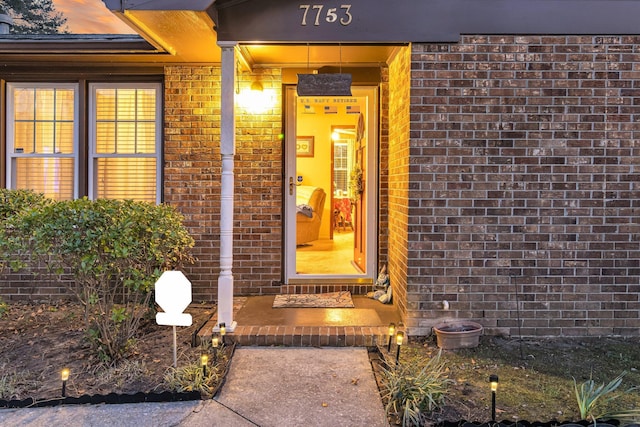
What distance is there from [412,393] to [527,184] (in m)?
2.36

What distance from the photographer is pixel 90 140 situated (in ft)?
19.1

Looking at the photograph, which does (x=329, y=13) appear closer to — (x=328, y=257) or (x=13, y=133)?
(x=328, y=257)

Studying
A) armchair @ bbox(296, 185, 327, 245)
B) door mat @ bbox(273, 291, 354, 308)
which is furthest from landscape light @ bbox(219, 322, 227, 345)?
armchair @ bbox(296, 185, 327, 245)

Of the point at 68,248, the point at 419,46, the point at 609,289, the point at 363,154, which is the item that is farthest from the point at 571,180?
the point at 68,248

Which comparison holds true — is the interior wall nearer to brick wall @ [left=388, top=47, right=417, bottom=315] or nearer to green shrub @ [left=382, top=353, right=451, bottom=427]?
brick wall @ [left=388, top=47, right=417, bottom=315]

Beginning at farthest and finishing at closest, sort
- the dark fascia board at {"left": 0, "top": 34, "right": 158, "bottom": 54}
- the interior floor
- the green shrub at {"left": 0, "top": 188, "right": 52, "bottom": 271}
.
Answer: the interior floor, the dark fascia board at {"left": 0, "top": 34, "right": 158, "bottom": 54}, the green shrub at {"left": 0, "top": 188, "right": 52, "bottom": 271}

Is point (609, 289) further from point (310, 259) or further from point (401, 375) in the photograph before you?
point (310, 259)

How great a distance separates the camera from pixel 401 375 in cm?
333

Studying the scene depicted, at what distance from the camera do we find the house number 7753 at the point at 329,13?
14.4ft

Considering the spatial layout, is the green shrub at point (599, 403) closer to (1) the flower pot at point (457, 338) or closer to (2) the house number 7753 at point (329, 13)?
(1) the flower pot at point (457, 338)

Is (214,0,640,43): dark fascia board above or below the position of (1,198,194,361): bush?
above

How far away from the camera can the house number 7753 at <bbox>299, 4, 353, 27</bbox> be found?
4402 mm

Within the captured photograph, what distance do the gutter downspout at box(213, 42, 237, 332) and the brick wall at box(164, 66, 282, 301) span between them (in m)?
1.24

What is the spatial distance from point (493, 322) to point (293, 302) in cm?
208
